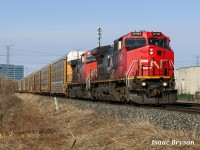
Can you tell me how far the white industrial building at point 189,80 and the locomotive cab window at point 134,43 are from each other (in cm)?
3496

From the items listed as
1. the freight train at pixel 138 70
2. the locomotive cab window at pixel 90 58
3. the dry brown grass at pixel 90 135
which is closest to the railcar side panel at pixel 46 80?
the locomotive cab window at pixel 90 58

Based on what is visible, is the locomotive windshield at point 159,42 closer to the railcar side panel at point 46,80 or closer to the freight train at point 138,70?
the freight train at point 138,70

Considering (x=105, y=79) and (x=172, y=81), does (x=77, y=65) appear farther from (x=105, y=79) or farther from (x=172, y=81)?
(x=172, y=81)

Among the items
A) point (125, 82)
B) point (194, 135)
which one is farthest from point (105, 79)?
point (194, 135)

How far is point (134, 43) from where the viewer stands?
2055 cm

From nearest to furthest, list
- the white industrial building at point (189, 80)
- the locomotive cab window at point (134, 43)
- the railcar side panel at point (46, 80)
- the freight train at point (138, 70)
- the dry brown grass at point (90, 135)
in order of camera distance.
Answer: the dry brown grass at point (90, 135) < the freight train at point (138, 70) < the locomotive cab window at point (134, 43) < the railcar side panel at point (46, 80) < the white industrial building at point (189, 80)

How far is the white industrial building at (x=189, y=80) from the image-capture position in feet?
179

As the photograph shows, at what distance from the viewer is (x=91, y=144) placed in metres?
10.0

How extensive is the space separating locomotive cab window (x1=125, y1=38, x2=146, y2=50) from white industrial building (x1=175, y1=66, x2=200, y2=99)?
115ft

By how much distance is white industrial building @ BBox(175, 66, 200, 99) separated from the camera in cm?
5469

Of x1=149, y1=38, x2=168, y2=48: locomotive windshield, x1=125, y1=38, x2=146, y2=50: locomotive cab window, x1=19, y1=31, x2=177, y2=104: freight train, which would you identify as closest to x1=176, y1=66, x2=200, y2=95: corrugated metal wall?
x1=19, y1=31, x2=177, y2=104: freight train

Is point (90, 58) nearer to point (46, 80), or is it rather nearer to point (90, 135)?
point (46, 80)

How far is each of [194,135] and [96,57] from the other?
20480mm

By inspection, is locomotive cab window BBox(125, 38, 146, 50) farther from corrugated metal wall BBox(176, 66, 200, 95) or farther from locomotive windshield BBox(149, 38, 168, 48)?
corrugated metal wall BBox(176, 66, 200, 95)
